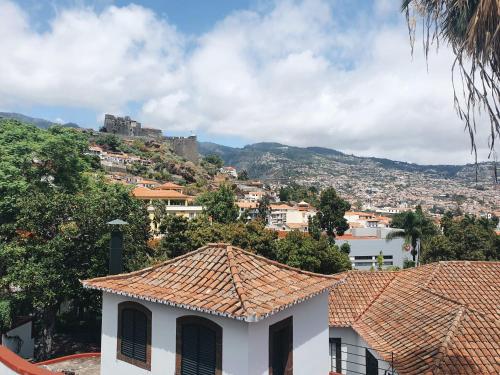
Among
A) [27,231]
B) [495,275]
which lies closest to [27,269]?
[27,231]

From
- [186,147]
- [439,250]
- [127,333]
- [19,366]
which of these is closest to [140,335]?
[127,333]

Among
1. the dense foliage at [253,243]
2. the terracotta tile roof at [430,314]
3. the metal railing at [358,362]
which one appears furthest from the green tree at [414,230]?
the metal railing at [358,362]

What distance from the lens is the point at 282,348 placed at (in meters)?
10.2

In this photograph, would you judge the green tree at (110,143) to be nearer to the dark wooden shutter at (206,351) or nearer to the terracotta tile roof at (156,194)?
the terracotta tile roof at (156,194)

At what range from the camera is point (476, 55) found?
530 centimetres

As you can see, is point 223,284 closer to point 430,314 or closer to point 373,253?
point 430,314

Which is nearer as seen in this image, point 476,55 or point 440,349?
point 476,55

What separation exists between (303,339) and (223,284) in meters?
2.81

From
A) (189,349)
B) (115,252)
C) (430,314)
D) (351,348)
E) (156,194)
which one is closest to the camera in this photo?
(189,349)

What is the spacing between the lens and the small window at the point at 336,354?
55.2ft

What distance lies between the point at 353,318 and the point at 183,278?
898cm

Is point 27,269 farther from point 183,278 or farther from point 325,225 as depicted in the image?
point 325,225

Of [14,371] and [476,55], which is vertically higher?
[476,55]

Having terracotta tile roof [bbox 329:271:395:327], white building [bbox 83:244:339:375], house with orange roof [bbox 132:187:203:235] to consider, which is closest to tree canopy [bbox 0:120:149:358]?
white building [bbox 83:244:339:375]
